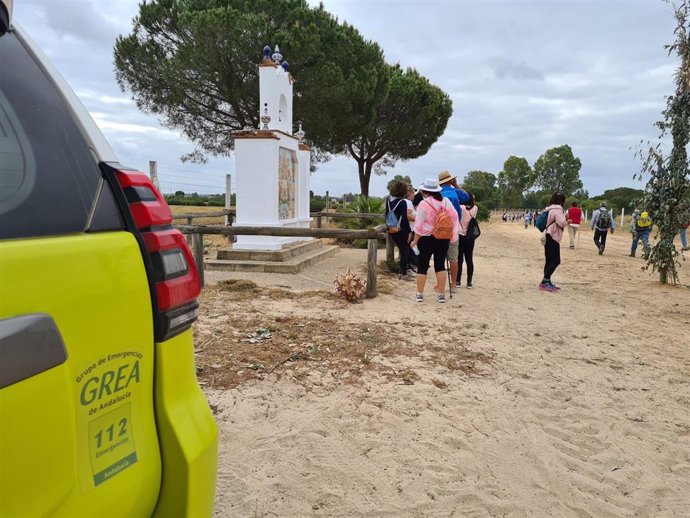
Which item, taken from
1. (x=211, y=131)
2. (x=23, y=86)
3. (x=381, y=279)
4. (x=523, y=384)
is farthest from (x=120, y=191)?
(x=211, y=131)

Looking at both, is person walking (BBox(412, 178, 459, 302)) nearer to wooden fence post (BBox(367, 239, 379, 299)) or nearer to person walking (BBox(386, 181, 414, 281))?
wooden fence post (BBox(367, 239, 379, 299))

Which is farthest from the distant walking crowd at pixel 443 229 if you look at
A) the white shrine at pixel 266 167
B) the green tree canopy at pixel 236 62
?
the green tree canopy at pixel 236 62

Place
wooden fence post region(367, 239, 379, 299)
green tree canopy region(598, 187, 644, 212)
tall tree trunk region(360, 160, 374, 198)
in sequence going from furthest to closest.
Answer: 1. green tree canopy region(598, 187, 644, 212)
2. tall tree trunk region(360, 160, 374, 198)
3. wooden fence post region(367, 239, 379, 299)

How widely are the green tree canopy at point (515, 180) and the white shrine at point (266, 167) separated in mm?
70568

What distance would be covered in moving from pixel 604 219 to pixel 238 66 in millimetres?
13717

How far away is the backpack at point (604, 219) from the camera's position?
1483cm

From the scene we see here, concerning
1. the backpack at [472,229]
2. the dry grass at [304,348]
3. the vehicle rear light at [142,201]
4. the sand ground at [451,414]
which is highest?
the vehicle rear light at [142,201]

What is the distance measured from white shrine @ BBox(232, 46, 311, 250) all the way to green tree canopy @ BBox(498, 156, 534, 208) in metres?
70.6

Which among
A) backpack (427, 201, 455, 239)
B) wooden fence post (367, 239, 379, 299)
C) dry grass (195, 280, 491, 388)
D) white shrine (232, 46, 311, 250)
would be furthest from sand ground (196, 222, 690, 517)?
white shrine (232, 46, 311, 250)

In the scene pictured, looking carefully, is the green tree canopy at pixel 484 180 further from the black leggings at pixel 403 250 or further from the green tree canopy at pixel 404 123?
the black leggings at pixel 403 250

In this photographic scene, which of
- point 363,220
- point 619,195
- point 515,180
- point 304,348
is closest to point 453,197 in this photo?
point 304,348

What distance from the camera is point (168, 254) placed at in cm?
138

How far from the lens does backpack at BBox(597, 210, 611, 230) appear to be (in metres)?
14.8

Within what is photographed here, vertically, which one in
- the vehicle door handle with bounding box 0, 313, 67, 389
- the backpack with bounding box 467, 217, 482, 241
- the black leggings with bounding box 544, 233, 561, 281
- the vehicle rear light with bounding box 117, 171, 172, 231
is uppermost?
the vehicle rear light with bounding box 117, 171, 172, 231
